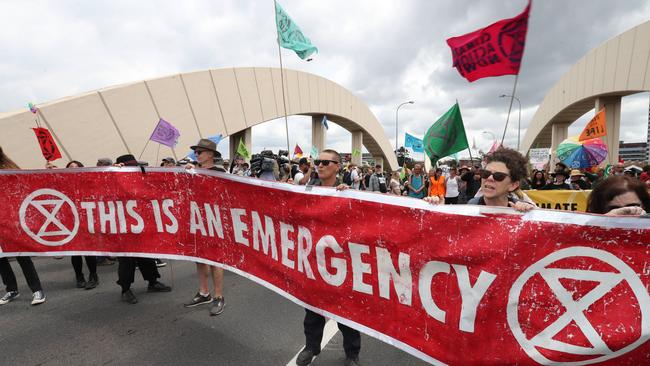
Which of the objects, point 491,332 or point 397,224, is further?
point 397,224

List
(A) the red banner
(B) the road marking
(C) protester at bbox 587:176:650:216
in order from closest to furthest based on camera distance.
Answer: (A) the red banner
(C) protester at bbox 587:176:650:216
(B) the road marking

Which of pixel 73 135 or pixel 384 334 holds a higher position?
pixel 73 135

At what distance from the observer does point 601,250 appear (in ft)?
5.03

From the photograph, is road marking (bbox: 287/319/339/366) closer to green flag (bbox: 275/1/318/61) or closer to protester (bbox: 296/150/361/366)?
protester (bbox: 296/150/361/366)

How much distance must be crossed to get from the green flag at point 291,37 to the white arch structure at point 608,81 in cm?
2003

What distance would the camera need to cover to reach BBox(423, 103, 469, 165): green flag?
4035 millimetres

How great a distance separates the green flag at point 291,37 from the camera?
5732mm

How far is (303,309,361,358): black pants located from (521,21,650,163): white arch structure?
2240 centimetres

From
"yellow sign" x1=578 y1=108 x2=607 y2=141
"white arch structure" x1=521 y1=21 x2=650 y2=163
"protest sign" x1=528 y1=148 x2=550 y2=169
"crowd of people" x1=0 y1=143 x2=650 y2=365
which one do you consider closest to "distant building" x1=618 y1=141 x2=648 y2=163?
"white arch structure" x1=521 y1=21 x2=650 y2=163

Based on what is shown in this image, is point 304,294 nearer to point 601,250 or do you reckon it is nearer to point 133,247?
point 601,250

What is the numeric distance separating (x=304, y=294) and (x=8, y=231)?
3.58 m

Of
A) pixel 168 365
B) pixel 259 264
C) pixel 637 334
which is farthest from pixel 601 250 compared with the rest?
pixel 168 365

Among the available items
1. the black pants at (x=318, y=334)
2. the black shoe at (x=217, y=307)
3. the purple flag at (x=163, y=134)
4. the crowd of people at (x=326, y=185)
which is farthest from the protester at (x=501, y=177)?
the purple flag at (x=163, y=134)

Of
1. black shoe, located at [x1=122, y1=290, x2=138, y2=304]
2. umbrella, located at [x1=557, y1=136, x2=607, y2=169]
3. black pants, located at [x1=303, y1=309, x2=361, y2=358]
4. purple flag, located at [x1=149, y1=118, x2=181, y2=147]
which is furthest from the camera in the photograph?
purple flag, located at [x1=149, y1=118, x2=181, y2=147]
